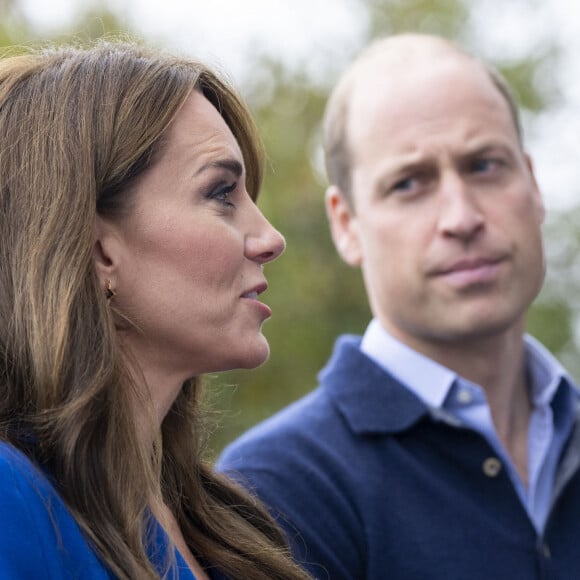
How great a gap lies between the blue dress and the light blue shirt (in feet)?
4.41

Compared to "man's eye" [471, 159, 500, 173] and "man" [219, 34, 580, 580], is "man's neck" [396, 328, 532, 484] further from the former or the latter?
"man's eye" [471, 159, 500, 173]

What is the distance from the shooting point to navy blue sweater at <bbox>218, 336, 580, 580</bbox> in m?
2.73

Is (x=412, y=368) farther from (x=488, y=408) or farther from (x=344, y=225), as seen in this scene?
(x=344, y=225)

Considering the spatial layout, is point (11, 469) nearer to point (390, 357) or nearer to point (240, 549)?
point (240, 549)

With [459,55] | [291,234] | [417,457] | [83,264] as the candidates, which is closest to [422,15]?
[291,234]

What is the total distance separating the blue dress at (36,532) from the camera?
69.2 inches

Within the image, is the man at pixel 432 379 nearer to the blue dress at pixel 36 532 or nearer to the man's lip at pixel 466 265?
the man's lip at pixel 466 265

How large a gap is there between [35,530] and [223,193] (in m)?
0.79

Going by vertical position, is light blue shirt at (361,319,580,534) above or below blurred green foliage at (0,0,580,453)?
above

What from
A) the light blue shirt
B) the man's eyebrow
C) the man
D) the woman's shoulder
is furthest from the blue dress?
the light blue shirt

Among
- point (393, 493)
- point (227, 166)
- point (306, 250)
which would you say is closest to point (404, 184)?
point (393, 493)

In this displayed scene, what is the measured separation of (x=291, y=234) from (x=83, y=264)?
9.45 meters

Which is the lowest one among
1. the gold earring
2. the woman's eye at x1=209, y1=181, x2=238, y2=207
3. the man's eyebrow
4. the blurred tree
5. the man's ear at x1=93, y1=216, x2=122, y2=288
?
the blurred tree

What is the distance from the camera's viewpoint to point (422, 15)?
505 inches
